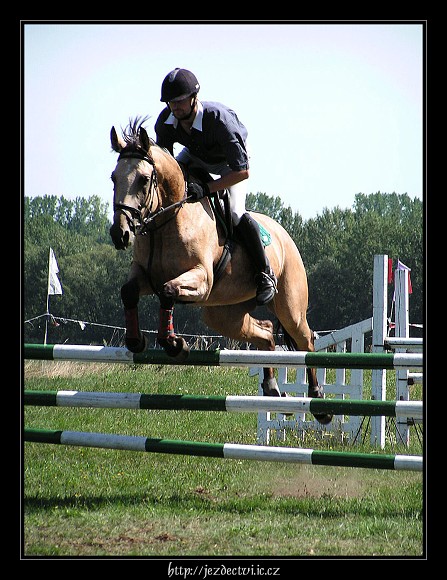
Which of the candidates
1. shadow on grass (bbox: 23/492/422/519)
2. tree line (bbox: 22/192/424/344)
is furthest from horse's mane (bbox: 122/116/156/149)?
tree line (bbox: 22/192/424/344)

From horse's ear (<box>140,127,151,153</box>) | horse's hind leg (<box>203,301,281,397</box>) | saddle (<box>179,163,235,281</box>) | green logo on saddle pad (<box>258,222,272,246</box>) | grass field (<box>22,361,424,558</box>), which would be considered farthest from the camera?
horse's hind leg (<box>203,301,281,397</box>)

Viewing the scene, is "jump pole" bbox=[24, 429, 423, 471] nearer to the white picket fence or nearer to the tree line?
the white picket fence

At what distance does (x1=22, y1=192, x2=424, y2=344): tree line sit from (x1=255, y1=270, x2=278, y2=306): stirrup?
136 feet

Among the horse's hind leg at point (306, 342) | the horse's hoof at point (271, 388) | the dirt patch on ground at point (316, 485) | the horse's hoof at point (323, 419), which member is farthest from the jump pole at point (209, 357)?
the horse's hoof at point (323, 419)

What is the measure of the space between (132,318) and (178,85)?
4.84 feet

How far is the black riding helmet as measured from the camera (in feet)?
16.5

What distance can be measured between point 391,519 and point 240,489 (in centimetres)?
115

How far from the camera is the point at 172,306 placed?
15.6 feet

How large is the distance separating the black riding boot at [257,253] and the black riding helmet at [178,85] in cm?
100

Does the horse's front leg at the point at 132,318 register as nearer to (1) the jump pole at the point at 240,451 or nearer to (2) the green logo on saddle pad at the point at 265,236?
(1) the jump pole at the point at 240,451
